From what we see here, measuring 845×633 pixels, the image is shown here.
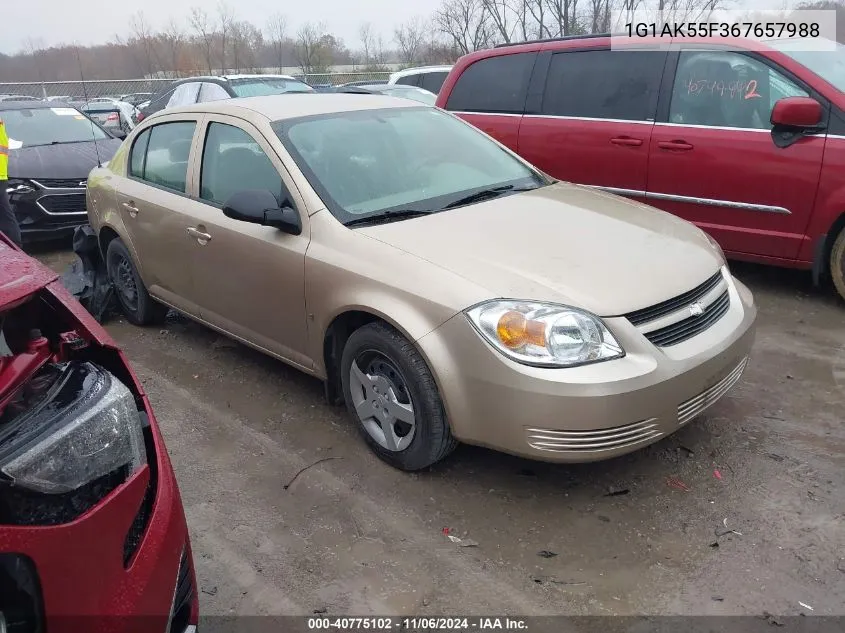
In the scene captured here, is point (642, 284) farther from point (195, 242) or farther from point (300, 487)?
point (195, 242)

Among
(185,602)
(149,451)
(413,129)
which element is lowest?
(185,602)

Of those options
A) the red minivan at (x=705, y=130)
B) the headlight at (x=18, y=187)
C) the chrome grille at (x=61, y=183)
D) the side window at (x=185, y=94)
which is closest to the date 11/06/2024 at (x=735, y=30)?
the red minivan at (x=705, y=130)

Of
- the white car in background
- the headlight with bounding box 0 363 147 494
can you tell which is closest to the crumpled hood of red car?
the headlight with bounding box 0 363 147 494

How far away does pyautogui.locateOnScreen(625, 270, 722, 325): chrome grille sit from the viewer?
2.82 m

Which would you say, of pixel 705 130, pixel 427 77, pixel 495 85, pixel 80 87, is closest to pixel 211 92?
pixel 427 77

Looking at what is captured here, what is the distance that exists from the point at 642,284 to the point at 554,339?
49cm

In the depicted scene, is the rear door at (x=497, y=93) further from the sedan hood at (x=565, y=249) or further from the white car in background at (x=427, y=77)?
the white car in background at (x=427, y=77)

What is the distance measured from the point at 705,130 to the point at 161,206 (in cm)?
377

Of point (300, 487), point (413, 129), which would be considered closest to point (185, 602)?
point (300, 487)

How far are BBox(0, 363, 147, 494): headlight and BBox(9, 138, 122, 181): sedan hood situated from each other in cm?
667

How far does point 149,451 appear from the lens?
197 centimetres

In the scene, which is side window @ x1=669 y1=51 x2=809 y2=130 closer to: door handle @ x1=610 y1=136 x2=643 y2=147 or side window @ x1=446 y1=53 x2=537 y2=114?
door handle @ x1=610 y1=136 x2=643 y2=147

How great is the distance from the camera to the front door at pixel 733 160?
4.85m

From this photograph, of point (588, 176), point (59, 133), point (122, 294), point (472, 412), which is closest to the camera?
point (472, 412)
